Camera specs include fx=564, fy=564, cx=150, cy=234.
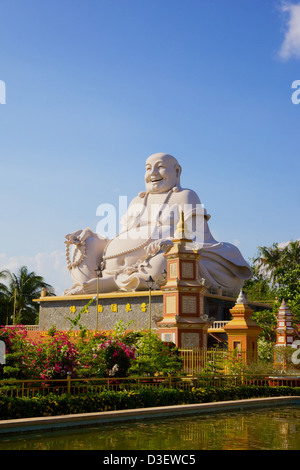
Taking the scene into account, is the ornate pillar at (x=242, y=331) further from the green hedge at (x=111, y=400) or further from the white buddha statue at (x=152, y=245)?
the white buddha statue at (x=152, y=245)

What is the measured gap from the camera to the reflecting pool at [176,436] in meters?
7.98

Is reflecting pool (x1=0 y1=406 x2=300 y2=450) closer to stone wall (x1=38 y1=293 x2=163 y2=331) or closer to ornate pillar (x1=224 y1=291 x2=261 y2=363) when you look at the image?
ornate pillar (x1=224 y1=291 x2=261 y2=363)

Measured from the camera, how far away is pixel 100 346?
12750mm

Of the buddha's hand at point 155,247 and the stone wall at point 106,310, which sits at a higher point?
the buddha's hand at point 155,247

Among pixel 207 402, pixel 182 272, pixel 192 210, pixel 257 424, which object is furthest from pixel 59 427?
pixel 192 210

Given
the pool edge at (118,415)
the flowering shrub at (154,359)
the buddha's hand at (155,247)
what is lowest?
the pool edge at (118,415)

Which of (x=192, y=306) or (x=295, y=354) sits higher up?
(x=192, y=306)

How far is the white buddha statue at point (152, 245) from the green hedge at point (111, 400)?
417 inches

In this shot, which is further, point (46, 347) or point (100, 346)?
point (100, 346)

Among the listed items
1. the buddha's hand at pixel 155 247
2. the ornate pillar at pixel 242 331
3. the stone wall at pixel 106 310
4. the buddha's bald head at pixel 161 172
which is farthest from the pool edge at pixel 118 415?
the buddha's bald head at pixel 161 172

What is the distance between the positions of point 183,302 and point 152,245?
283 inches

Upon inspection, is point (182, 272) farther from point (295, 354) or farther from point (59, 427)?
point (59, 427)

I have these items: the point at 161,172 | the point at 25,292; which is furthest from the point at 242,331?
the point at 25,292
